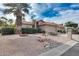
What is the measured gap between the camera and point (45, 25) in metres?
3.32

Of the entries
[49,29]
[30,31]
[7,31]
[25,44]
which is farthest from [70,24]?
[7,31]

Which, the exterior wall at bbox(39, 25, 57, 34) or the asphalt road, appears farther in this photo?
the exterior wall at bbox(39, 25, 57, 34)

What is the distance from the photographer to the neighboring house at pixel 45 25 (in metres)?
3.30

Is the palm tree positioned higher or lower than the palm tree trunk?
higher

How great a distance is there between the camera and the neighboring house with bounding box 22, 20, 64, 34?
3.30 m

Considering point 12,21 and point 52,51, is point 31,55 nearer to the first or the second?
point 52,51

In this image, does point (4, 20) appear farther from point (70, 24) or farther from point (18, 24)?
point (70, 24)

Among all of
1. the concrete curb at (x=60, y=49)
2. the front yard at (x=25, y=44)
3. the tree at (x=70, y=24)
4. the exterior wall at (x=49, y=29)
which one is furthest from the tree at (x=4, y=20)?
the tree at (x=70, y=24)

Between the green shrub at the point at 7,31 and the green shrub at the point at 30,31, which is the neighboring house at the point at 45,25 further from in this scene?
the green shrub at the point at 7,31

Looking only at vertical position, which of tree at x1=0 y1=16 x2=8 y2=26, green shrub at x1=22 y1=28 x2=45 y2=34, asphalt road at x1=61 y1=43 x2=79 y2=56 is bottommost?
asphalt road at x1=61 y1=43 x2=79 y2=56

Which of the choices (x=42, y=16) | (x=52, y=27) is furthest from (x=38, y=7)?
(x=52, y=27)

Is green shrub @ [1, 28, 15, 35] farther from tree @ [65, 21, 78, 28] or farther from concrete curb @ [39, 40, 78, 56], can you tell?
tree @ [65, 21, 78, 28]

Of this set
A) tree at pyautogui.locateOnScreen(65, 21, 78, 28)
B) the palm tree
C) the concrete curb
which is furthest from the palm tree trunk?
tree at pyautogui.locateOnScreen(65, 21, 78, 28)

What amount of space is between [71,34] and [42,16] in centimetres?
50
